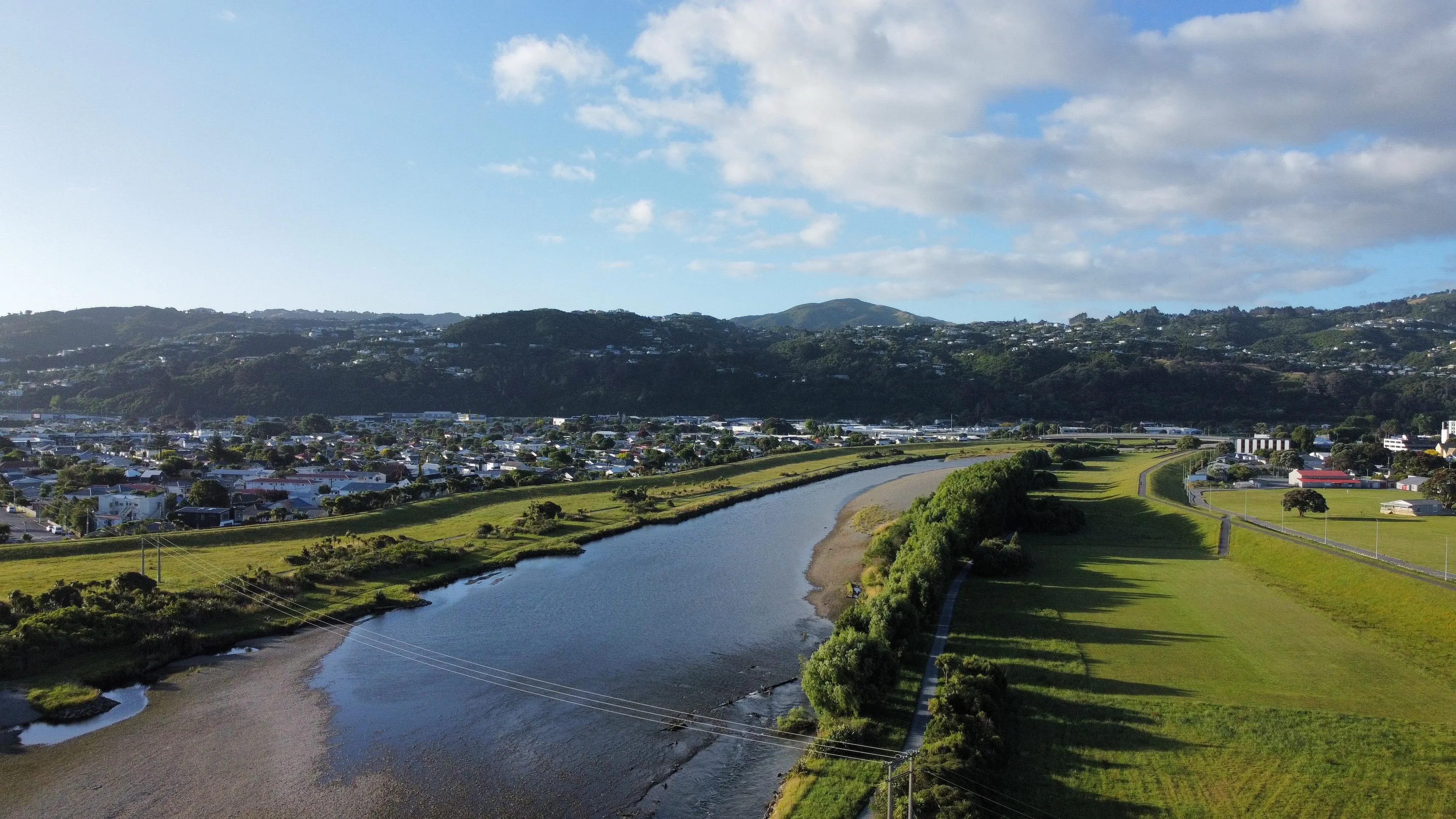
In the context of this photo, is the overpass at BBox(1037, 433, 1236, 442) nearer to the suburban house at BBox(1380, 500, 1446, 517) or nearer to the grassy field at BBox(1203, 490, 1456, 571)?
the grassy field at BBox(1203, 490, 1456, 571)

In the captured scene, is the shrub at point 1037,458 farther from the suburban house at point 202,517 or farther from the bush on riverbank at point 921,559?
the suburban house at point 202,517

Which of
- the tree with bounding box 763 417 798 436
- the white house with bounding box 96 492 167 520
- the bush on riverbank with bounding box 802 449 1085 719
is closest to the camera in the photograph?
the bush on riverbank with bounding box 802 449 1085 719

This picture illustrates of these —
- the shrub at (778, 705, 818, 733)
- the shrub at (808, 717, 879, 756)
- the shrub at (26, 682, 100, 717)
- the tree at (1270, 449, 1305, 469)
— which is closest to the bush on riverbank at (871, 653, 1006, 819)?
the shrub at (808, 717, 879, 756)

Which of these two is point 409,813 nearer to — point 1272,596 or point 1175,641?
point 1175,641

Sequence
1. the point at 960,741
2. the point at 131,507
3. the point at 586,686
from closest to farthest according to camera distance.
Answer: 1. the point at 960,741
2. the point at 586,686
3. the point at 131,507

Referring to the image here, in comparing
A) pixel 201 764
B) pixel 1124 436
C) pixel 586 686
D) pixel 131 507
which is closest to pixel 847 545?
pixel 586 686

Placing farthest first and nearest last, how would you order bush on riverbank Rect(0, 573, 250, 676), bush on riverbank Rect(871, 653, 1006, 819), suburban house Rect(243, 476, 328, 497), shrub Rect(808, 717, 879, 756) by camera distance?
suburban house Rect(243, 476, 328, 497) → bush on riverbank Rect(0, 573, 250, 676) → shrub Rect(808, 717, 879, 756) → bush on riverbank Rect(871, 653, 1006, 819)

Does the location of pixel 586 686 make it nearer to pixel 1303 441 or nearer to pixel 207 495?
pixel 207 495

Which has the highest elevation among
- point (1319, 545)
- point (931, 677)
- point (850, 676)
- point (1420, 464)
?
point (1420, 464)
